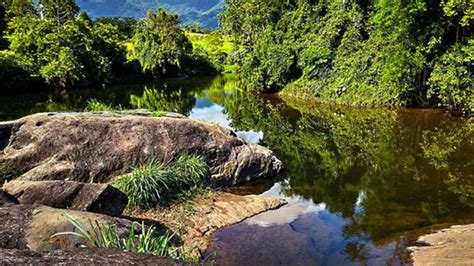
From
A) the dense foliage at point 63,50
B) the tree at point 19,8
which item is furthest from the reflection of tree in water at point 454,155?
the tree at point 19,8

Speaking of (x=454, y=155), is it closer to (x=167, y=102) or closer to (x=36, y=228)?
(x=36, y=228)

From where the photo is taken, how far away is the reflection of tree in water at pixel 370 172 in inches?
470

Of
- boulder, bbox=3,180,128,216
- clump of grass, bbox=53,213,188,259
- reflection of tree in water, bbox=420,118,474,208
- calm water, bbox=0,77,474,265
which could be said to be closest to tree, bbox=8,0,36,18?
calm water, bbox=0,77,474,265

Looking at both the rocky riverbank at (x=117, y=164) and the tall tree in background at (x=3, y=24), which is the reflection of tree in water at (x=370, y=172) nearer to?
the rocky riverbank at (x=117, y=164)

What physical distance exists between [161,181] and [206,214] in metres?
1.70

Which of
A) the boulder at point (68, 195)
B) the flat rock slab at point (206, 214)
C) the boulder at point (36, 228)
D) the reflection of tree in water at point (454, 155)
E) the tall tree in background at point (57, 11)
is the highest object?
the tall tree in background at point (57, 11)

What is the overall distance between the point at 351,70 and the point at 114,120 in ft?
95.6

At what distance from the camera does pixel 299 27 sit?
165 ft

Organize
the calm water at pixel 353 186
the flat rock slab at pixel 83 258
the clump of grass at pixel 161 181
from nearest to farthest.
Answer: the flat rock slab at pixel 83 258, the calm water at pixel 353 186, the clump of grass at pixel 161 181

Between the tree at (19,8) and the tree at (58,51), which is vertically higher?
the tree at (19,8)

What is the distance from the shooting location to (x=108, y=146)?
13.8m

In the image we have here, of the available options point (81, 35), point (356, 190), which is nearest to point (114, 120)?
point (356, 190)

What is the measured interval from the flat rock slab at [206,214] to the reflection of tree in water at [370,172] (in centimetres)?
222

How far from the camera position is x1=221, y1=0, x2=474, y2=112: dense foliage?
1153 inches
